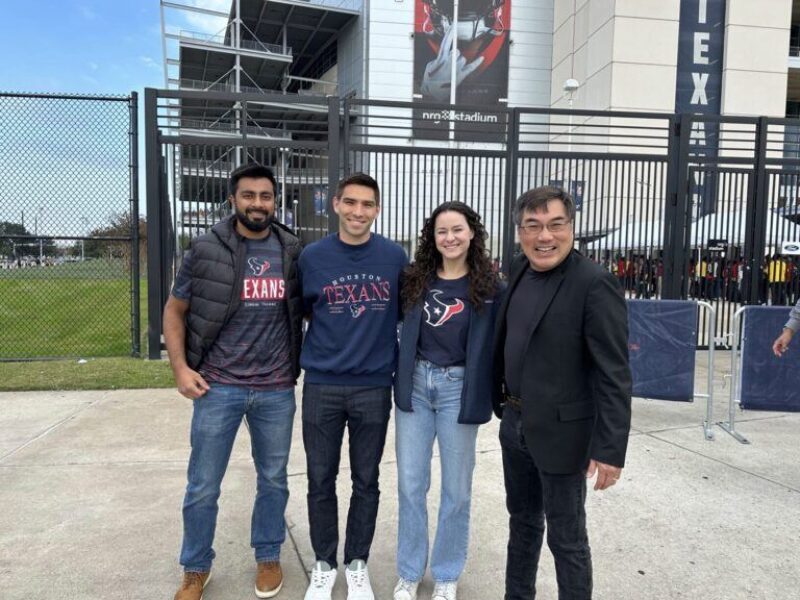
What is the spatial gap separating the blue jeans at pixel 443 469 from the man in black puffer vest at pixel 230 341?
62cm

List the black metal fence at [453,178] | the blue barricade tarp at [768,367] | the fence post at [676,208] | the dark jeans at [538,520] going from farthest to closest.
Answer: the fence post at [676,208]
the black metal fence at [453,178]
the blue barricade tarp at [768,367]
the dark jeans at [538,520]

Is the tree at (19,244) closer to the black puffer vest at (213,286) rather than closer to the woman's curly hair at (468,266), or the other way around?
the black puffer vest at (213,286)

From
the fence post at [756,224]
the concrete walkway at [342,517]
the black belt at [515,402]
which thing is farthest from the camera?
the fence post at [756,224]

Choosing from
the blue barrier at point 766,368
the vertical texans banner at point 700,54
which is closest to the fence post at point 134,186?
the blue barrier at point 766,368

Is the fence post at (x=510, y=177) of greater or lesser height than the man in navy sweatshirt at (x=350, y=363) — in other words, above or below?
above

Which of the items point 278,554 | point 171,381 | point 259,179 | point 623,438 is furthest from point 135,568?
point 171,381

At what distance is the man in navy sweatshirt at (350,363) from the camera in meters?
2.79

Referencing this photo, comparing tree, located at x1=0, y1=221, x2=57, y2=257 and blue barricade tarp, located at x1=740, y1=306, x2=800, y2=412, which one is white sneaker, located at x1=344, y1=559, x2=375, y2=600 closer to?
blue barricade tarp, located at x1=740, y1=306, x2=800, y2=412

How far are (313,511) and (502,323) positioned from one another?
4.17ft

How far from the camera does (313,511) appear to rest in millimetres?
2881

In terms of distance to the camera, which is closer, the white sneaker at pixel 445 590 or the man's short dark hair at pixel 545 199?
the man's short dark hair at pixel 545 199

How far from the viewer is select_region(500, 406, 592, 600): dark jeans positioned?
2316 mm

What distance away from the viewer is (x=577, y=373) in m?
2.29

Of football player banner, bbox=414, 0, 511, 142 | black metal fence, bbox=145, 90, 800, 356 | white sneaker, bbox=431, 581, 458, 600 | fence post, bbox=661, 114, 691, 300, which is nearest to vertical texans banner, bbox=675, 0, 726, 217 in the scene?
football player banner, bbox=414, 0, 511, 142
